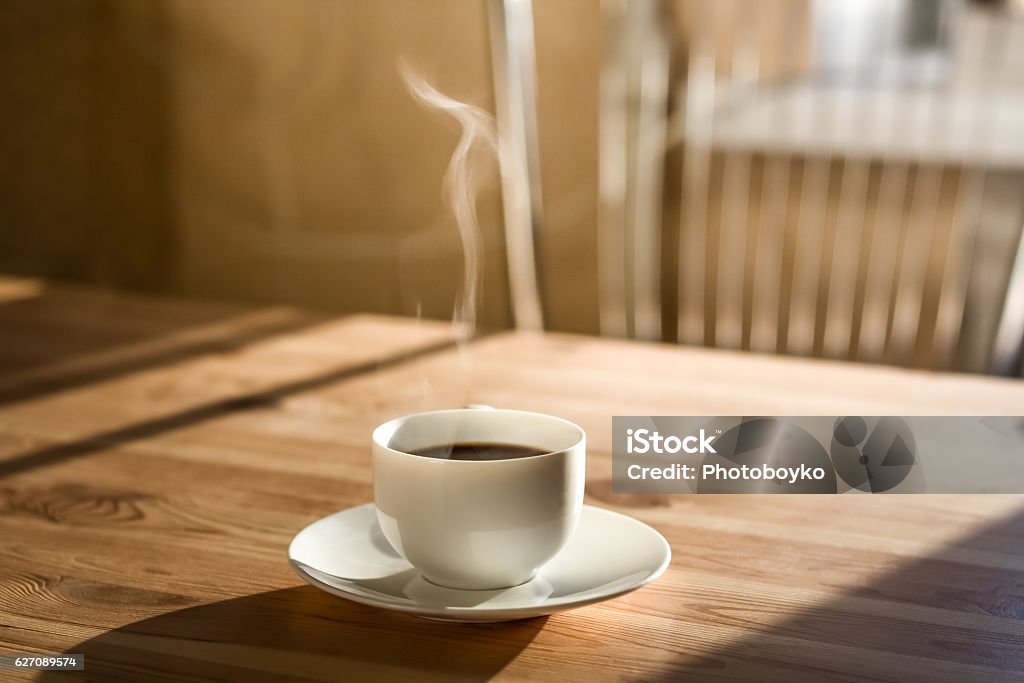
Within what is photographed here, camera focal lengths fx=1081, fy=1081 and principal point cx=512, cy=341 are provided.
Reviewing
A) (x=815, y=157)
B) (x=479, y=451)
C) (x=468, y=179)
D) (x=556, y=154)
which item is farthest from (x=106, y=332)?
(x=815, y=157)

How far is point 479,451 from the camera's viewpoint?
0.56m

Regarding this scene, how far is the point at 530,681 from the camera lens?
1.54 ft

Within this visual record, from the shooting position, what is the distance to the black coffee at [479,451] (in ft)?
1.80

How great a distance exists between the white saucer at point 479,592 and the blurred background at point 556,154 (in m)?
1.23

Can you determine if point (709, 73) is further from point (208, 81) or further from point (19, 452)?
point (19, 452)

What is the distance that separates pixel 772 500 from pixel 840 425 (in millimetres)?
170

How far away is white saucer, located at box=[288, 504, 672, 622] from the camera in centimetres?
49

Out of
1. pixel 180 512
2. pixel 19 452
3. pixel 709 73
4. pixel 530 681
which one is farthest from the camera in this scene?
pixel 709 73

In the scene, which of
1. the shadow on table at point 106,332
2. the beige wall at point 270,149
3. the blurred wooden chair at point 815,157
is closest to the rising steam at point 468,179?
the beige wall at point 270,149

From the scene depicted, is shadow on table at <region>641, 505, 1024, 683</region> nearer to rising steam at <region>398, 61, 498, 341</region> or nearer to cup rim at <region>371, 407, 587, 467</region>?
cup rim at <region>371, 407, 587, 467</region>

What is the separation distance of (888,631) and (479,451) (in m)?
0.22

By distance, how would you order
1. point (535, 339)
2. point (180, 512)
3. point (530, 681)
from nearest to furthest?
1. point (530, 681)
2. point (180, 512)
3. point (535, 339)

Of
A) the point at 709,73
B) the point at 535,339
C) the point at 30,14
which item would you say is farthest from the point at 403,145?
the point at 535,339

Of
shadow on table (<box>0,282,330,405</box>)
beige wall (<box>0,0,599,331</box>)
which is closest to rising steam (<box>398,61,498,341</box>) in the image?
beige wall (<box>0,0,599,331</box>)
